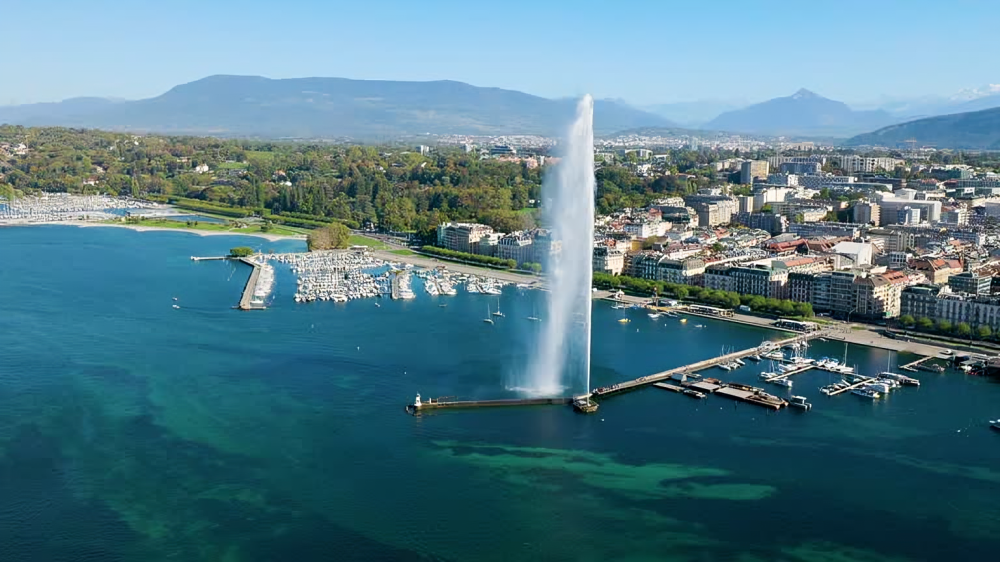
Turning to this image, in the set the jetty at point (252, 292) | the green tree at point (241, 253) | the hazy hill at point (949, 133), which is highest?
the hazy hill at point (949, 133)

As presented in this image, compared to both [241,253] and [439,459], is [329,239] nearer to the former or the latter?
[241,253]

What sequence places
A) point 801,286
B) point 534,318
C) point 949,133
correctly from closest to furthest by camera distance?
1. point 534,318
2. point 801,286
3. point 949,133

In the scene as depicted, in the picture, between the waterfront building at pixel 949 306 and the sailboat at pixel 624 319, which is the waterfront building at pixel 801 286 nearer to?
the waterfront building at pixel 949 306

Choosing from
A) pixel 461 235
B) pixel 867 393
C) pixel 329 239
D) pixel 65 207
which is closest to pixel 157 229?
pixel 329 239

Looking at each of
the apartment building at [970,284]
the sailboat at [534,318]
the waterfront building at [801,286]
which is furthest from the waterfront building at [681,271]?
the apartment building at [970,284]

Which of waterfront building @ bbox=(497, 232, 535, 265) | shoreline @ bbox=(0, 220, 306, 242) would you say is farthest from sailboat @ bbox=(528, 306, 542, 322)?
shoreline @ bbox=(0, 220, 306, 242)

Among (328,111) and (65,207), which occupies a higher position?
(328,111)

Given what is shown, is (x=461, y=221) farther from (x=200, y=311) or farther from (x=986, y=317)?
(x=986, y=317)
